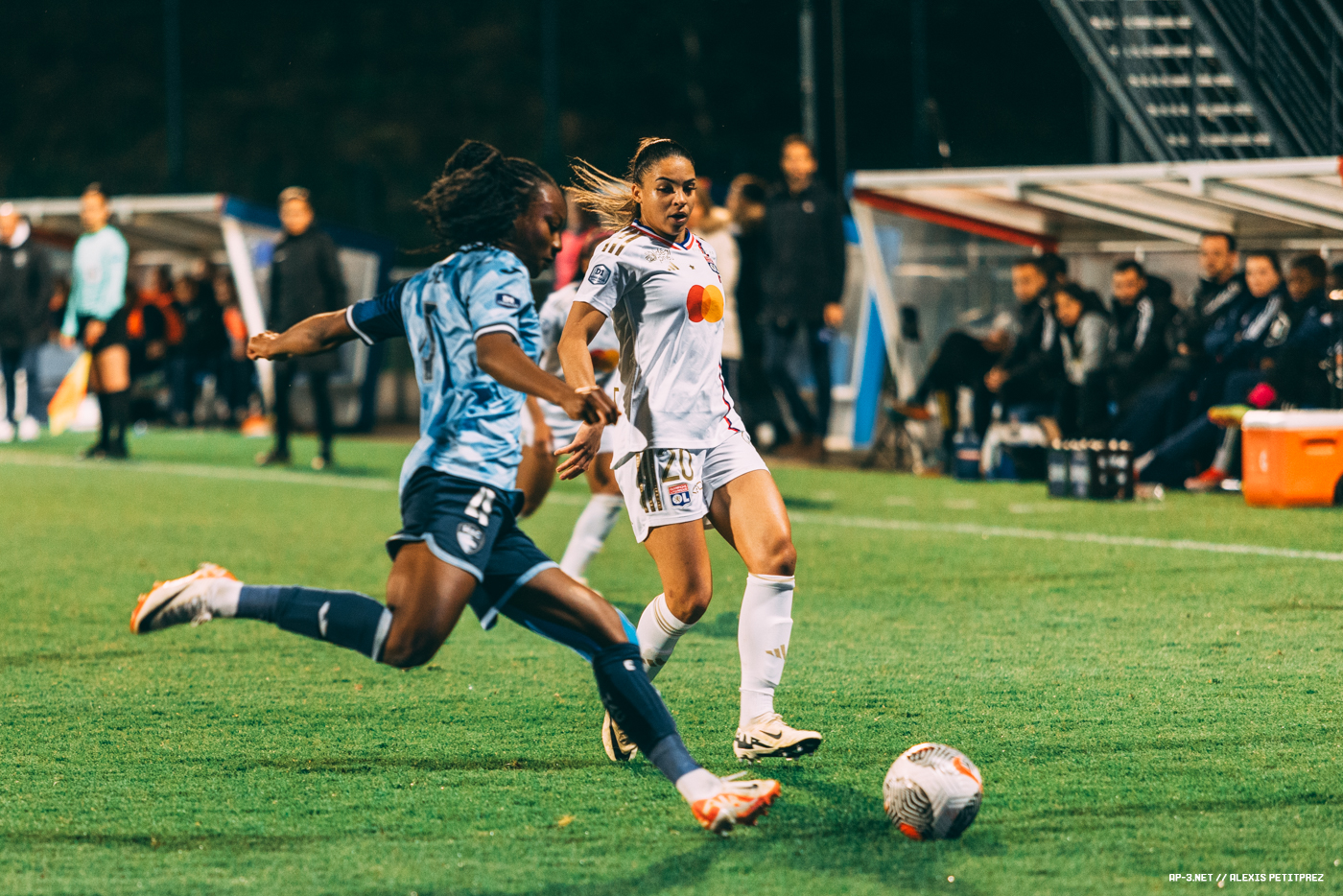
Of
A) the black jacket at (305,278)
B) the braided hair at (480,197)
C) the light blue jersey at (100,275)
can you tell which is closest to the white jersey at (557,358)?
the braided hair at (480,197)

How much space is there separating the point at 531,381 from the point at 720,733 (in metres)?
1.78

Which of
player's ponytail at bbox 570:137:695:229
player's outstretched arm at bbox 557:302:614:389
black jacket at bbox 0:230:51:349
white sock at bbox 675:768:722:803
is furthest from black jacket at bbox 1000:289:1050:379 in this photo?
black jacket at bbox 0:230:51:349

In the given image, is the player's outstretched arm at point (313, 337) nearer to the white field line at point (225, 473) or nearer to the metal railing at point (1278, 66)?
the white field line at point (225, 473)

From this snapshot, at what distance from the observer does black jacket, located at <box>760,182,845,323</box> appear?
14.7m

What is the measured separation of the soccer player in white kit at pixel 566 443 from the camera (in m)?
8.36

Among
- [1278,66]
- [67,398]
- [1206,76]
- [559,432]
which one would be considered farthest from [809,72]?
[559,432]

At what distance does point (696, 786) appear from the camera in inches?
171

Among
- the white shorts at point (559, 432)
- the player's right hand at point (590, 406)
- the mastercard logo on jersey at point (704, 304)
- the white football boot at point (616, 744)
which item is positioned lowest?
the white football boot at point (616, 744)

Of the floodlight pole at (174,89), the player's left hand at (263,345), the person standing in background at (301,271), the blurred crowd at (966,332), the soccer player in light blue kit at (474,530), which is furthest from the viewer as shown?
the floodlight pole at (174,89)

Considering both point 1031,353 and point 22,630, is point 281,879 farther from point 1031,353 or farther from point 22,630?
point 1031,353

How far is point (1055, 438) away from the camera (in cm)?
1353

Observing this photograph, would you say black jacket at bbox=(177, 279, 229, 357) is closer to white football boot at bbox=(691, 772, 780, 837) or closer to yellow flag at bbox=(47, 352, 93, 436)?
yellow flag at bbox=(47, 352, 93, 436)

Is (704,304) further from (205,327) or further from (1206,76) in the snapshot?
(205,327)

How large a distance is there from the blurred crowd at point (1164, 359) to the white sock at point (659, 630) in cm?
745
